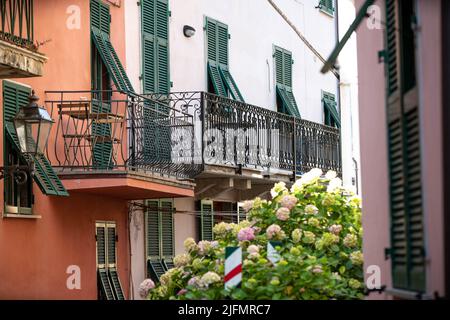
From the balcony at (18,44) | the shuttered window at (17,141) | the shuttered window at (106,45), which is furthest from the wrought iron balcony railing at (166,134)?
the balcony at (18,44)

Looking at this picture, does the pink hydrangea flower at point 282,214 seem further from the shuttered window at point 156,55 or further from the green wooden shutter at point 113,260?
the green wooden shutter at point 113,260

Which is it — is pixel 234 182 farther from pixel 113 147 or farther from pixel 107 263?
pixel 113 147

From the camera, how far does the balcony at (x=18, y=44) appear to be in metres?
15.5

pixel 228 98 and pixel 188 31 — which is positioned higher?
pixel 188 31

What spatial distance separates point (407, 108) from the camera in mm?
9188

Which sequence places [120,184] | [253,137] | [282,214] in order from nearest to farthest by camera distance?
[282,214], [120,184], [253,137]

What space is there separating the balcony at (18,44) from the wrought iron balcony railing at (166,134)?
1.41m

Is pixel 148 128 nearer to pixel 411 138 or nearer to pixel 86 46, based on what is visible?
pixel 86 46

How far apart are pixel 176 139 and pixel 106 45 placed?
1.82 meters

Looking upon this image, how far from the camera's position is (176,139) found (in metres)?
21.5

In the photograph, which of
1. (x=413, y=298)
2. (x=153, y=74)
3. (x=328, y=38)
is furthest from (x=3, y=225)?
(x=328, y=38)

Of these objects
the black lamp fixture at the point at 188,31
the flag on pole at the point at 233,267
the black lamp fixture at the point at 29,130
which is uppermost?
the black lamp fixture at the point at 188,31

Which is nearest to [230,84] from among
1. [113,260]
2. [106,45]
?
[106,45]

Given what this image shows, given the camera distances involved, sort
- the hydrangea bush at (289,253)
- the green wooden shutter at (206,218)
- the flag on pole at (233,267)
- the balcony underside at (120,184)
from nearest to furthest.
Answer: the flag on pole at (233,267) → the hydrangea bush at (289,253) → the balcony underside at (120,184) → the green wooden shutter at (206,218)
